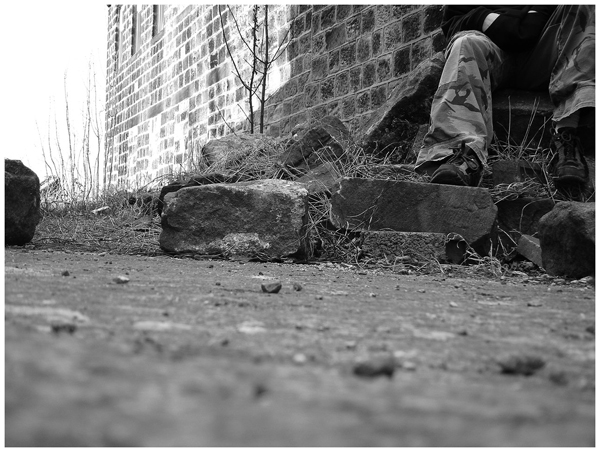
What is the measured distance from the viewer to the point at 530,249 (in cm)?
281

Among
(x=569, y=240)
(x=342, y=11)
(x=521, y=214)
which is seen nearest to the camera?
(x=569, y=240)

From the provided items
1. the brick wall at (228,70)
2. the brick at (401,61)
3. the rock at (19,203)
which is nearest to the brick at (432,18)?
the brick wall at (228,70)

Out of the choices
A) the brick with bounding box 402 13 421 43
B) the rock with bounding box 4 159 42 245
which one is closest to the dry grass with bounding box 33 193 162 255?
the rock with bounding box 4 159 42 245

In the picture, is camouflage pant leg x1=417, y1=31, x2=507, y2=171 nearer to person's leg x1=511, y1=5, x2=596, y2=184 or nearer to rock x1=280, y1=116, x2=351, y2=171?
person's leg x1=511, y1=5, x2=596, y2=184

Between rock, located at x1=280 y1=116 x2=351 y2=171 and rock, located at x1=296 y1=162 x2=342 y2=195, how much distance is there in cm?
10

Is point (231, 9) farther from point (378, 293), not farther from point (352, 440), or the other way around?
point (352, 440)

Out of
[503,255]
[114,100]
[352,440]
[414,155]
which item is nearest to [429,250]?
[503,255]

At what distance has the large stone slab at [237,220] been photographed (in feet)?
9.68

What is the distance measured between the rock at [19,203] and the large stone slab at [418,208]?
1510 mm

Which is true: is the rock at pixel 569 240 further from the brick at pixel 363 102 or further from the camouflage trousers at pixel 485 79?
the brick at pixel 363 102

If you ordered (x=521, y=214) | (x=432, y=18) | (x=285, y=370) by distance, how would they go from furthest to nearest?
(x=432, y=18), (x=521, y=214), (x=285, y=370)

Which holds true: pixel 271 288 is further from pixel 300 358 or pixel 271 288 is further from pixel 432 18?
pixel 432 18

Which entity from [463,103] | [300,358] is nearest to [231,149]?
[463,103]

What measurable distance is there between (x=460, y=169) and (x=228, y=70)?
209 inches
